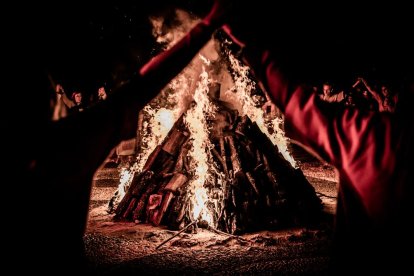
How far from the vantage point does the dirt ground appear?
4.04m

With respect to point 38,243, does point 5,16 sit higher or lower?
higher

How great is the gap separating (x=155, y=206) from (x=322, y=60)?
463 inches

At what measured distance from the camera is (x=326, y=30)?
10984 millimetres

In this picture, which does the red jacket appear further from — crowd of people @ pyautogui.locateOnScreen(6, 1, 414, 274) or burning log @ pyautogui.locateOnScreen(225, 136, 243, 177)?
burning log @ pyautogui.locateOnScreen(225, 136, 243, 177)

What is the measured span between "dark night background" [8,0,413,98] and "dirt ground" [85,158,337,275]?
2683 mm

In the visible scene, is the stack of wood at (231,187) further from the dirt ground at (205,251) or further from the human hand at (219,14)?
the human hand at (219,14)

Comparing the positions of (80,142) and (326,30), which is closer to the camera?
(80,142)

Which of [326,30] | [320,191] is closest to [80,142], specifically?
[320,191]

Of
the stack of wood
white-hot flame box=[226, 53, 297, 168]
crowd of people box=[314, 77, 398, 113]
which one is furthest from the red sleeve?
crowd of people box=[314, 77, 398, 113]

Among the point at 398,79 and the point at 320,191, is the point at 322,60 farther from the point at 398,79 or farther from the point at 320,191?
the point at 320,191

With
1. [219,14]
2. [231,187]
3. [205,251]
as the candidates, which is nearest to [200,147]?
[231,187]

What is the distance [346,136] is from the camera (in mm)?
1170

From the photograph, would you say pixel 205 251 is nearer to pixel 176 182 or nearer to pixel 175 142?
pixel 176 182

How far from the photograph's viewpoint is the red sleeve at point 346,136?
112cm
